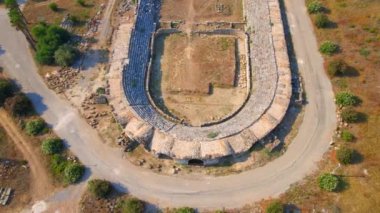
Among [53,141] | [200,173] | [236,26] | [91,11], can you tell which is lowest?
[200,173]

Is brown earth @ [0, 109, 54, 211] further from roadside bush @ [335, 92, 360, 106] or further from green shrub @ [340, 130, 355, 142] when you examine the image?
roadside bush @ [335, 92, 360, 106]

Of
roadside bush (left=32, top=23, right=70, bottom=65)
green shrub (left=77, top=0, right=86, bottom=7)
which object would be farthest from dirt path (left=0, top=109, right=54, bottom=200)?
green shrub (left=77, top=0, right=86, bottom=7)

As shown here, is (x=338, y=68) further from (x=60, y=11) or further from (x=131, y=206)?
(x=60, y=11)

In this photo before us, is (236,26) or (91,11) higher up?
(91,11)

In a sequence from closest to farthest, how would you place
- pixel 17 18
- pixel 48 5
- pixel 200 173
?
pixel 200 173
pixel 17 18
pixel 48 5

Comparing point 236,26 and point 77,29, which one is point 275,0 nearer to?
point 236,26

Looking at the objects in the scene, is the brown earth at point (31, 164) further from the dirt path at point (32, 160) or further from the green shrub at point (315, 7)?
the green shrub at point (315, 7)

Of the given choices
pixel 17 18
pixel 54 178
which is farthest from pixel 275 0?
pixel 54 178
